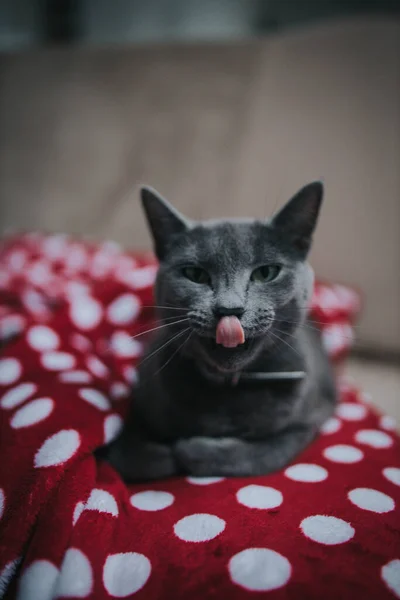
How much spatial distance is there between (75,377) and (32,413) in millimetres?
125

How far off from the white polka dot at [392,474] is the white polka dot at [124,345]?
1.62 ft

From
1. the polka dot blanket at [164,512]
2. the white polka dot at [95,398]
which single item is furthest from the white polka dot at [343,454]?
the white polka dot at [95,398]

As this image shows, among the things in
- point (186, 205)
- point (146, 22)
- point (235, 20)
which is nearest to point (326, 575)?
point (186, 205)

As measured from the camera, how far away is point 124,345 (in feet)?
3.06

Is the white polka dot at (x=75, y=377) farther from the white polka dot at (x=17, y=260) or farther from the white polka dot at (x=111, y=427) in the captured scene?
the white polka dot at (x=17, y=260)

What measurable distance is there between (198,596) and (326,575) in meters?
0.12

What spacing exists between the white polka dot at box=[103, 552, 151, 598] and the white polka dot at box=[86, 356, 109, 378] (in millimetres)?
396

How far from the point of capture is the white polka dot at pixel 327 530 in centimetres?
48

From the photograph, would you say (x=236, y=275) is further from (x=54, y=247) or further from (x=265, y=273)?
(x=54, y=247)

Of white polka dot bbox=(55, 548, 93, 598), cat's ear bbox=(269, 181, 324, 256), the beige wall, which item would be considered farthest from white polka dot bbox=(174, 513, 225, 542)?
the beige wall

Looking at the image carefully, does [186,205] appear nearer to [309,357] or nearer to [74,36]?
[309,357]

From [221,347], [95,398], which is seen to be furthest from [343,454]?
[95,398]

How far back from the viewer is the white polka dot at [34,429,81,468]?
54cm

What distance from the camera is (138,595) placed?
17.1 inches
